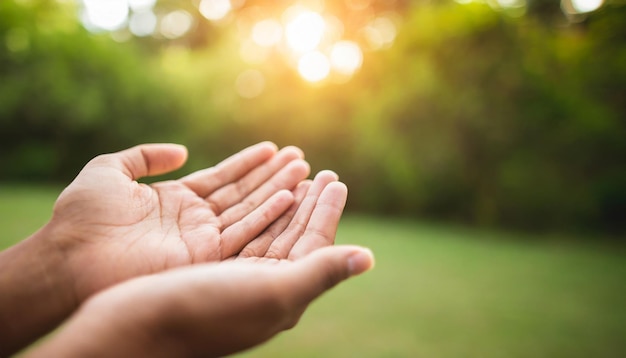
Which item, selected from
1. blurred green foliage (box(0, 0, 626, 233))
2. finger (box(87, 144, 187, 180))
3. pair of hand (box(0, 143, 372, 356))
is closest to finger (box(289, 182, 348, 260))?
pair of hand (box(0, 143, 372, 356))

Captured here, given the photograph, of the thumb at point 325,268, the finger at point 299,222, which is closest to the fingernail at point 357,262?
the thumb at point 325,268

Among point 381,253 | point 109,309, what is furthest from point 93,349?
point 381,253

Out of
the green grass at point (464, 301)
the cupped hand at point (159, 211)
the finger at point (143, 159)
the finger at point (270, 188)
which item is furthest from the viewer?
the green grass at point (464, 301)

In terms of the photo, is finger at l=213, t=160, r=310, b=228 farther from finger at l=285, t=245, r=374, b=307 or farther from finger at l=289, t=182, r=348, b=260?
finger at l=285, t=245, r=374, b=307

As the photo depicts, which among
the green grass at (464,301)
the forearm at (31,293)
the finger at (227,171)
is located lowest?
the green grass at (464,301)

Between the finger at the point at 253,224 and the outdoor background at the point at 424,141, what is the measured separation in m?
1.40

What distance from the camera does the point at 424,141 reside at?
807 cm

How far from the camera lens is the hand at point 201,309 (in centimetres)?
107

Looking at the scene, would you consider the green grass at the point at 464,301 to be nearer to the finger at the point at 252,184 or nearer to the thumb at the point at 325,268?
the finger at the point at 252,184

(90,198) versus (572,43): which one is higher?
(572,43)

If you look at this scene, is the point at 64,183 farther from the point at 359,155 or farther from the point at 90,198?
the point at 90,198

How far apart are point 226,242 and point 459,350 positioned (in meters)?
2.10

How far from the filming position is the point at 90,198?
1639 mm

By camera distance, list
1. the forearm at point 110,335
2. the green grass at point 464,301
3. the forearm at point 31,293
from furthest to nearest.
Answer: the green grass at point 464,301, the forearm at point 31,293, the forearm at point 110,335
